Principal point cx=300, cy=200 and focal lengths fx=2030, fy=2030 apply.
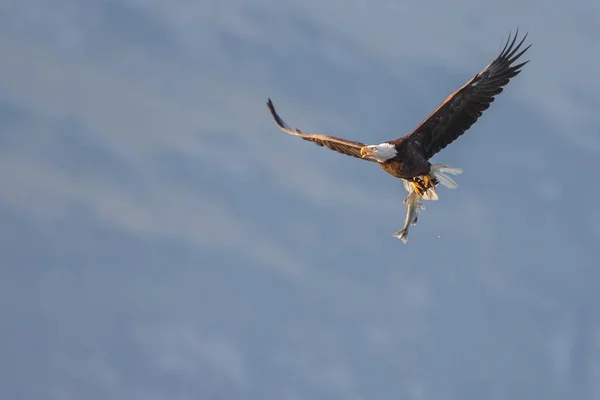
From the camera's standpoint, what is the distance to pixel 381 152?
27.5 metres

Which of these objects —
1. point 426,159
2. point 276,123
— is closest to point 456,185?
point 426,159

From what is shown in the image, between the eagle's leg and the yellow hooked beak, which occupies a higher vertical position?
the eagle's leg

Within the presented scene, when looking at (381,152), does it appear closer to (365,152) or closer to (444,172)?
(365,152)

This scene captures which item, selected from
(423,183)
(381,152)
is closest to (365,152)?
(381,152)

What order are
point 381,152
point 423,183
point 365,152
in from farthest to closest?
1. point 423,183
2. point 365,152
3. point 381,152

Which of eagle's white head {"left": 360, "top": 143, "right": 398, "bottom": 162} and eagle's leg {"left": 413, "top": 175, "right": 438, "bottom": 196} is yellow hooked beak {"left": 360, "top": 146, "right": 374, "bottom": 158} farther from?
eagle's leg {"left": 413, "top": 175, "right": 438, "bottom": 196}

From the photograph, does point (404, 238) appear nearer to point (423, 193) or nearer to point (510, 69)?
point (423, 193)

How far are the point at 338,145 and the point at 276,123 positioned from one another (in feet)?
4.14

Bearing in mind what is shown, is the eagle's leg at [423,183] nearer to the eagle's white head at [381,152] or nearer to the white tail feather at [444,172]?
the white tail feather at [444,172]

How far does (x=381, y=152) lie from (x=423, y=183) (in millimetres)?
1055

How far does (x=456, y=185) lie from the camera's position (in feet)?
91.2

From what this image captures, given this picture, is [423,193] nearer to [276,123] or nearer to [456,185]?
[456,185]

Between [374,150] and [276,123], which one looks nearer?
[374,150]

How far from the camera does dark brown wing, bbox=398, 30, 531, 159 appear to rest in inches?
1088
